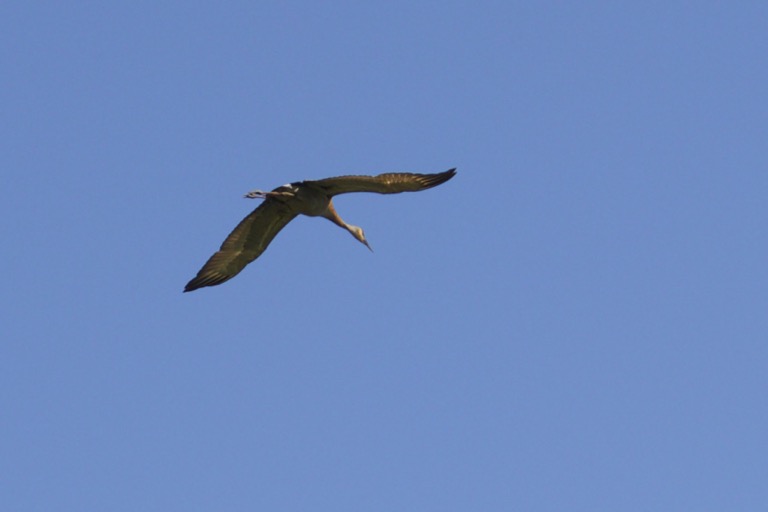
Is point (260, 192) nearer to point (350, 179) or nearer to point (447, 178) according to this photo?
point (350, 179)

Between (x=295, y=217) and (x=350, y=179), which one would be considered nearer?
(x=350, y=179)

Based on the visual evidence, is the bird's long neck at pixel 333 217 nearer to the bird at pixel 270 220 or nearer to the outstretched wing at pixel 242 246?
the bird at pixel 270 220

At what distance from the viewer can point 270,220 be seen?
35.9m

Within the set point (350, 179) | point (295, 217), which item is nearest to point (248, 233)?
point (295, 217)

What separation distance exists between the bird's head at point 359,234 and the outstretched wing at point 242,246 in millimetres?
1794

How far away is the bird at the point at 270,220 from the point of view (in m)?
34.2

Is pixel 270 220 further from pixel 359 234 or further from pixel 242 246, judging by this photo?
pixel 359 234

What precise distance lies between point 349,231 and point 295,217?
5.45ft

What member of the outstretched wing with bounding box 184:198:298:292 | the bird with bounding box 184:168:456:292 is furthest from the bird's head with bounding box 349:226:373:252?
the outstretched wing with bounding box 184:198:298:292

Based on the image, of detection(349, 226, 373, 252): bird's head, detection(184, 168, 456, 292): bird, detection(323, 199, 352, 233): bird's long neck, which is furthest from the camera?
detection(349, 226, 373, 252): bird's head

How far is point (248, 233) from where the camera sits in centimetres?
3609

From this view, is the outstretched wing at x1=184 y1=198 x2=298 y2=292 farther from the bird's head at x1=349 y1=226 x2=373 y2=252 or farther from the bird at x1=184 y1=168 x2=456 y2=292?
the bird's head at x1=349 y1=226 x2=373 y2=252

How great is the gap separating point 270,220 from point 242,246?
1007 mm

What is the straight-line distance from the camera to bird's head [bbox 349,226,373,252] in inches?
1457
